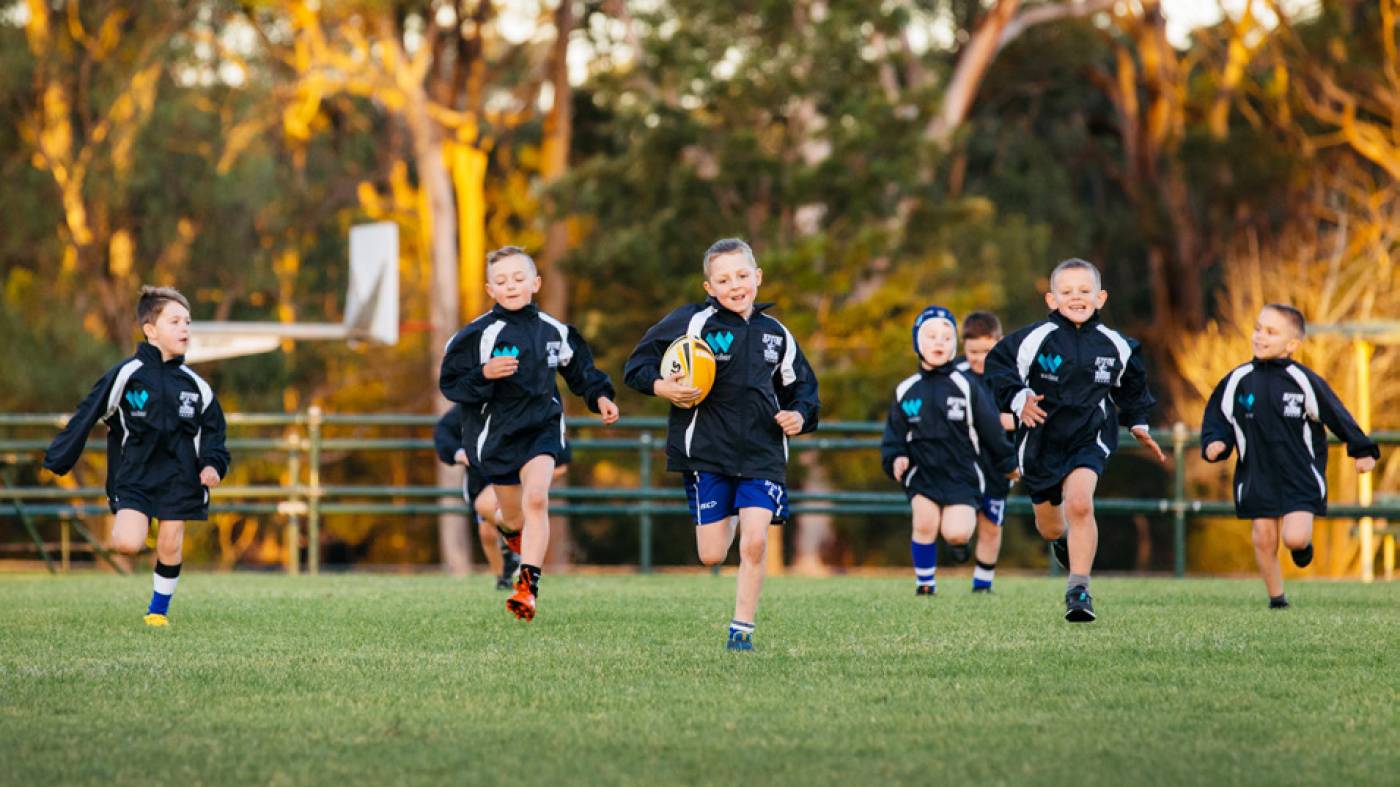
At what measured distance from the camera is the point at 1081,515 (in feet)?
30.5

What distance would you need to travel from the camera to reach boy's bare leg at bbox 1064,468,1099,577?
9289mm

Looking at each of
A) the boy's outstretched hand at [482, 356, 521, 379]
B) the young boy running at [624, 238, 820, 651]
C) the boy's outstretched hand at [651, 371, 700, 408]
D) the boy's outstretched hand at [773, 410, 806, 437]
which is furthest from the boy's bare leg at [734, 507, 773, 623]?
the boy's outstretched hand at [482, 356, 521, 379]

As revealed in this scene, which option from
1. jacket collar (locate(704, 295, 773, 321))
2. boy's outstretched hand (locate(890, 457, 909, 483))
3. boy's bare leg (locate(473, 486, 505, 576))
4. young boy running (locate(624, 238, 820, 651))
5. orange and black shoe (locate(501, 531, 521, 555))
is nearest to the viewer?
young boy running (locate(624, 238, 820, 651))

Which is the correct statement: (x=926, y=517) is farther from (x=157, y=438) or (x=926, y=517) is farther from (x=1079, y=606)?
(x=157, y=438)

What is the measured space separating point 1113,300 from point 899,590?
26.7m

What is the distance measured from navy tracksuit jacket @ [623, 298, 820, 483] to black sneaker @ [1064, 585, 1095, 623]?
6.29 ft

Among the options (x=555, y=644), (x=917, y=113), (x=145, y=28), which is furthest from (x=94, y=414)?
(x=145, y=28)

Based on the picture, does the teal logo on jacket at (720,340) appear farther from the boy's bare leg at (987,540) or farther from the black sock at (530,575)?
the boy's bare leg at (987,540)

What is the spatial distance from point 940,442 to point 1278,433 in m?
2.36

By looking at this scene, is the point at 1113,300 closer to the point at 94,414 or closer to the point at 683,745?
the point at 94,414

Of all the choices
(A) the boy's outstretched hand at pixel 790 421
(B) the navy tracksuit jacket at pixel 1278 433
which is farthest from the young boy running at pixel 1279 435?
(A) the boy's outstretched hand at pixel 790 421

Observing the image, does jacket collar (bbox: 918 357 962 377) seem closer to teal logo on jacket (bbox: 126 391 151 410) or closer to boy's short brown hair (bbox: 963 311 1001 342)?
boy's short brown hair (bbox: 963 311 1001 342)

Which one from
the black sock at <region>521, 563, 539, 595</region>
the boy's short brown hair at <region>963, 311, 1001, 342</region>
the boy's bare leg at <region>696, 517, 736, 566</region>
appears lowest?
the black sock at <region>521, 563, 539, 595</region>

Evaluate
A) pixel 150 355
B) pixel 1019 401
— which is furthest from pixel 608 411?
pixel 150 355
